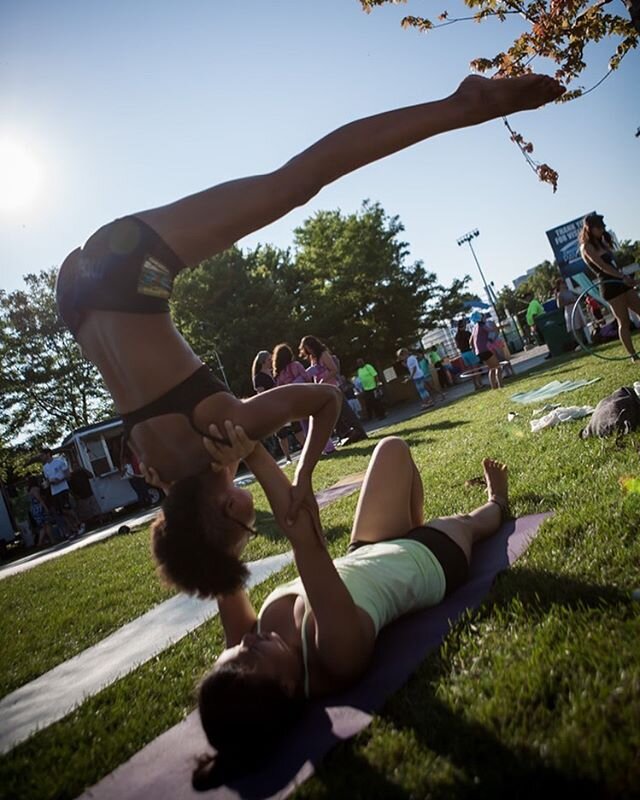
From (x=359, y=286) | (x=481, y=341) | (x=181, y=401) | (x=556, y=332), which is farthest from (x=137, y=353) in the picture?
(x=359, y=286)

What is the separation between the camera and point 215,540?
212 centimetres

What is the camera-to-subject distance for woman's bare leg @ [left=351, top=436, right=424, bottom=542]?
9.57 ft

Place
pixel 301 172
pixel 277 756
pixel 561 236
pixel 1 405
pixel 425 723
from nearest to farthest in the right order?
pixel 425 723, pixel 277 756, pixel 301 172, pixel 561 236, pixel 1 405

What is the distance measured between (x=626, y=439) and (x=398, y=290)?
29877mm

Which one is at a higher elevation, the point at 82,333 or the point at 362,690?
the point at 82,333

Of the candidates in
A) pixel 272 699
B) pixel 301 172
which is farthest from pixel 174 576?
pixel 301 172

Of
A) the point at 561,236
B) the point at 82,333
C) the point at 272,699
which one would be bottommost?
the point at 272,699

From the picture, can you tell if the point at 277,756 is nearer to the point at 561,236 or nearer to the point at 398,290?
the point at 561,236

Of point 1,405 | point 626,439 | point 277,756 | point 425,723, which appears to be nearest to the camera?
point 425,723

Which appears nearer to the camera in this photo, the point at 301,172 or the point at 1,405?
the point at 301,172

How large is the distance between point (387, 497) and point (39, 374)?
34227 millimetres

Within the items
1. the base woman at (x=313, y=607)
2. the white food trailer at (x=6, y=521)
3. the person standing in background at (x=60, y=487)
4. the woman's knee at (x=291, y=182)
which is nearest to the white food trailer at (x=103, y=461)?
the person standing in background at (x=60, y=487)

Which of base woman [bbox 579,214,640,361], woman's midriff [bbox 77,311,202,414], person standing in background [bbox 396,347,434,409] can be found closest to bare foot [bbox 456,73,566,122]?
woman's midriff [bbox 77,311,202,414]

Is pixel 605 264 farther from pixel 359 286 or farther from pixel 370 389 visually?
pixel 359 286
